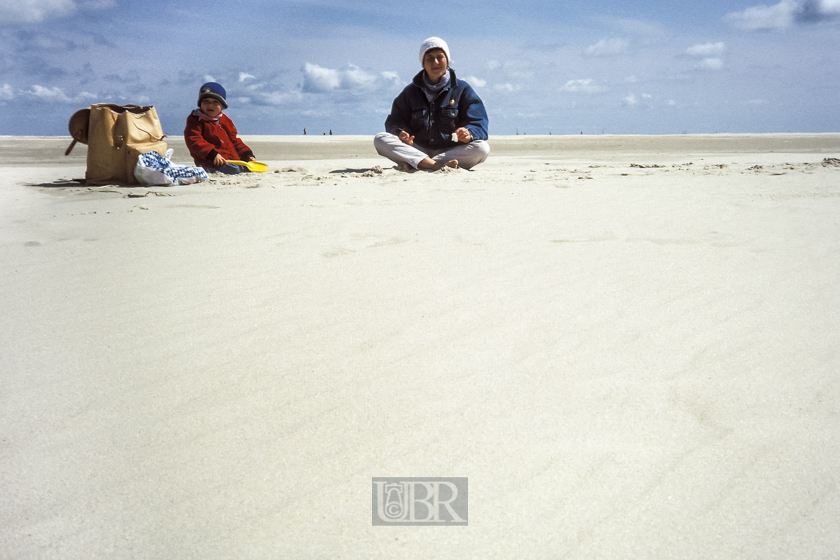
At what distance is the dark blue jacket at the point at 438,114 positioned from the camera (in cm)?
640

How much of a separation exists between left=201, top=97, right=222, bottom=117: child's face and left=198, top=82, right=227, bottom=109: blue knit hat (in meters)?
0.03

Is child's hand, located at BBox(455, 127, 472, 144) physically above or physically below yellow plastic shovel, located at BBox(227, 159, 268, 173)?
above

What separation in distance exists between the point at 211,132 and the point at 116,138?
1.00 meters

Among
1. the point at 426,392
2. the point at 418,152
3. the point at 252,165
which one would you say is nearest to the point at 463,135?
the point at 418,152

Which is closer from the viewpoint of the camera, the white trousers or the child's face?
the child's face

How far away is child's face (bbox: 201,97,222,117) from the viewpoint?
20.3 feet

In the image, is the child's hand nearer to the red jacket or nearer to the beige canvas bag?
the red jacket

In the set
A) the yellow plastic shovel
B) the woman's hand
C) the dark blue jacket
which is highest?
the dark blue jacket

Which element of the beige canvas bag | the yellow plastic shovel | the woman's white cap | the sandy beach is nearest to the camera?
the sandy beach

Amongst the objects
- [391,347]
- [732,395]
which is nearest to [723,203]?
[732,395]

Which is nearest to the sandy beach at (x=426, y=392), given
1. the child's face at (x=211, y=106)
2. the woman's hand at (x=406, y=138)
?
the woman's hand at (x=406, y=138)

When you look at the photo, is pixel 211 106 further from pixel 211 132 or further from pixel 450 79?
pixel 450 79

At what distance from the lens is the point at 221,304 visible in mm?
2162

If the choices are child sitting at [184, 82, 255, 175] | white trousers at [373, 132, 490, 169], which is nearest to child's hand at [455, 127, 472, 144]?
white trousers at [373, 132, 490, 169]
